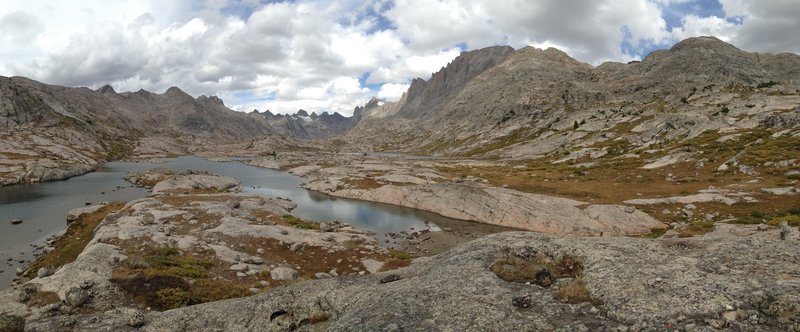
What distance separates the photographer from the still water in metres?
56.4

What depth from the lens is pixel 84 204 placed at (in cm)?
8444

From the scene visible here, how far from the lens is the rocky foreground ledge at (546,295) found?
1277 centimetres

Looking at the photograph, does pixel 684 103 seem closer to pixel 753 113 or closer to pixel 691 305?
pixel 753 113

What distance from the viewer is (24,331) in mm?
17078

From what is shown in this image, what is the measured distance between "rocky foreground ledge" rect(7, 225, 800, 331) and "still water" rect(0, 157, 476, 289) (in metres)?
38.7

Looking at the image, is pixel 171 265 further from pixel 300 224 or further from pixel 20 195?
pixel 20 195

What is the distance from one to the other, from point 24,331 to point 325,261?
93.4ft

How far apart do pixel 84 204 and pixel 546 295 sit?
325ft

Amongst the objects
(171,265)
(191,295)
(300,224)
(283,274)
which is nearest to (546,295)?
(191,295)

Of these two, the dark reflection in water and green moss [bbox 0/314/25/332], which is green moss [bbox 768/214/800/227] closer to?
green moss [bbox 0/314/25/332]

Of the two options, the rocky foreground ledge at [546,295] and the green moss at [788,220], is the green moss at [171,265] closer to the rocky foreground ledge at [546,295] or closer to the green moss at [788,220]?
the rocky foreground ledge at [546,295]

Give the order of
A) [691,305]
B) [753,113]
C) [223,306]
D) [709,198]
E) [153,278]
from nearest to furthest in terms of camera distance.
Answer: [691,305]
[223,306]
[153,278]
[709,198]
[753,113]

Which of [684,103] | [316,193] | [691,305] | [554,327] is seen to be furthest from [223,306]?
[684,103]

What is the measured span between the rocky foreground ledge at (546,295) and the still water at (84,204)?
38736 mm
